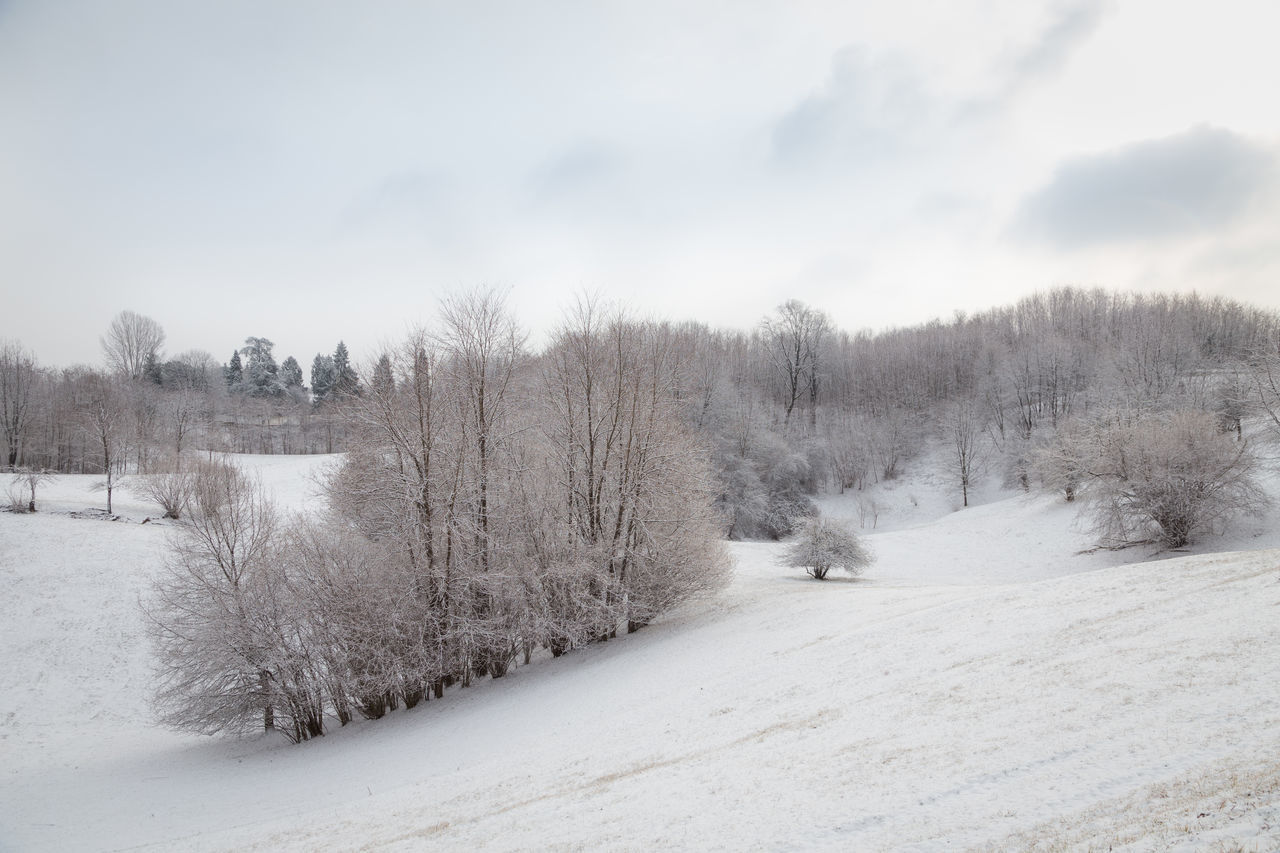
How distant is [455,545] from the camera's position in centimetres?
1647

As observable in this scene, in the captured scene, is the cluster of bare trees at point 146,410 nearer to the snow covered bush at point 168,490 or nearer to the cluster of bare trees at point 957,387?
the snow covered bush at point 168,490

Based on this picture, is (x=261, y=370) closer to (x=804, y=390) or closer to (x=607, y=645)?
(x=804, y=390)

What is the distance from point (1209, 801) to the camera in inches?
184

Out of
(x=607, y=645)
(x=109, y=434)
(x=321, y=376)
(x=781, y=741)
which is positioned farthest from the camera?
(x=321, y=376)

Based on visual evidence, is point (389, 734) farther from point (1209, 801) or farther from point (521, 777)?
point (1209, 801)

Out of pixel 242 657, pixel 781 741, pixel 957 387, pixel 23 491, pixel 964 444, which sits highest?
pixel 957 387

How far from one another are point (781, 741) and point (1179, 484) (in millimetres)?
19920

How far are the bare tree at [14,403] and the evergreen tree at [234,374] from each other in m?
29.5

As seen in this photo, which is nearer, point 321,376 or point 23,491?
point 23,491

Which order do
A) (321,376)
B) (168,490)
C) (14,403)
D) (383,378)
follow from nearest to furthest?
1. (383,378)
2. (168,490)
3. (14,403)
4. (321,376)

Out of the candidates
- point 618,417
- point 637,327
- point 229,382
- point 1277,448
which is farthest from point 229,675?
point 229,382

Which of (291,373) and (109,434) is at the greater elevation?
(291,373)

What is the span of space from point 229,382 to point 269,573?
276ft

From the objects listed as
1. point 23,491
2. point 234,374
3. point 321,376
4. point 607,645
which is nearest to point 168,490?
point 23,491
